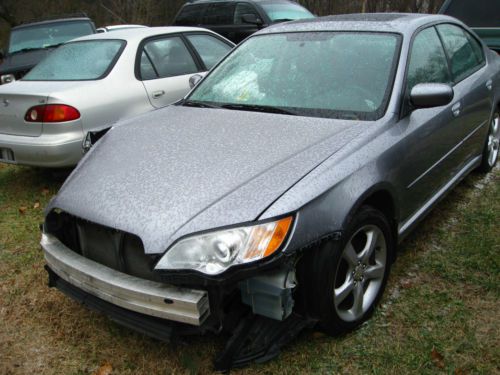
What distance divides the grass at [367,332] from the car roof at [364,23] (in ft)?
4.93

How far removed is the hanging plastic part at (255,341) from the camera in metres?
2.31

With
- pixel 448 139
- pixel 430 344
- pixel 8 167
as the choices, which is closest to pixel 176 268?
pixel 430 344

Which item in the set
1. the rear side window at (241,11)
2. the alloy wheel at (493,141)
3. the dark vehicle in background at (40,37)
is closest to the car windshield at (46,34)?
the dark vehicle in background at (40,37)

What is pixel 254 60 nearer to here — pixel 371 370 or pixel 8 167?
pixel 371 370

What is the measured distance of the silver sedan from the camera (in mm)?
4578

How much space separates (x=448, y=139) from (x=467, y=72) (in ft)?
2.74

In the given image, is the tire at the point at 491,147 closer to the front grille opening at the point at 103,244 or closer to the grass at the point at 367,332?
the grass at the point at 367,332

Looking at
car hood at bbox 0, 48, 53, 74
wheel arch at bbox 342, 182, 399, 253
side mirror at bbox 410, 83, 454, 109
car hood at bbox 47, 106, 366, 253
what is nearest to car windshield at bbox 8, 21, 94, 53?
car hood at bbox 0, 48, 53, 74

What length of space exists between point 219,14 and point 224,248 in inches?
367

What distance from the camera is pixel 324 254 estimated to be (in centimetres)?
227

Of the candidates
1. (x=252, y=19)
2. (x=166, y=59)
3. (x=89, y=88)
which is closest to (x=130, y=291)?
(x=89, y=88)

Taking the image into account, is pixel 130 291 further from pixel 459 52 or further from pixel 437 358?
pixel 459 52

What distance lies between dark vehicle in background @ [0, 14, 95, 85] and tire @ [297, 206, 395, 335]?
7.99 m

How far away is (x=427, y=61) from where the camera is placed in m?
3.38
